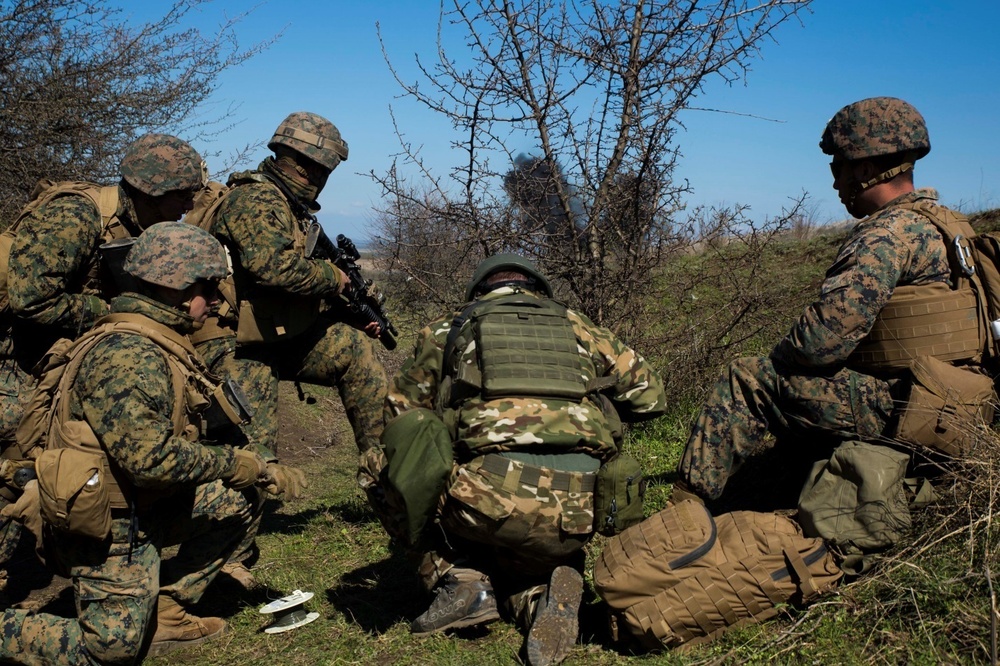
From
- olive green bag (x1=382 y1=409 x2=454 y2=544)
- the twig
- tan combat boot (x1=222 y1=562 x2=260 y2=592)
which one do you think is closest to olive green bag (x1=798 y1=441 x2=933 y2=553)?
the twig

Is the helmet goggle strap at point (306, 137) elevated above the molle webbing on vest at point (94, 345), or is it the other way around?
the helmet goggle strap at point (306, 137)

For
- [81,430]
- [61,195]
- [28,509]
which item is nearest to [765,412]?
[81,430]

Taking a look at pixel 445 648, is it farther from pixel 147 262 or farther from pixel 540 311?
pixel 147 262

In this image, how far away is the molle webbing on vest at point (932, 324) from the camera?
14.0 feet

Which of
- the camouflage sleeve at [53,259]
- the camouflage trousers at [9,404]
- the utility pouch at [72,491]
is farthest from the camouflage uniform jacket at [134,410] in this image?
the camouflage trousers at [9,404]

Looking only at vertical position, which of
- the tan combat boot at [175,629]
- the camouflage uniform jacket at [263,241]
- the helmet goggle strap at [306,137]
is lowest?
the tan combat boot at [175,629]

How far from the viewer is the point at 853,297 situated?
428cm

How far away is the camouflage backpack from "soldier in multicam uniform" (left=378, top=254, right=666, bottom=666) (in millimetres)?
1836

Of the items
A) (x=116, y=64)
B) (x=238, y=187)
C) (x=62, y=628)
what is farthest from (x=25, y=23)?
(x=62, y=628)

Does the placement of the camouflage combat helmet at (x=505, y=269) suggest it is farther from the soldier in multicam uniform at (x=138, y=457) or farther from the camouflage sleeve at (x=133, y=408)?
the camouflage sleeve at (x=133, y=408)

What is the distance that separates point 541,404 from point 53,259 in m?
2.69

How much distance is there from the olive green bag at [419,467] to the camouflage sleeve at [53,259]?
81.7 inches

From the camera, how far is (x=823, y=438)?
460cm

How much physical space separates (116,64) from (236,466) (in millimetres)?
8612
